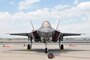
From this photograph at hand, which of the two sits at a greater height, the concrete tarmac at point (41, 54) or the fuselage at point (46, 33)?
the fuselage at point (46, 33)

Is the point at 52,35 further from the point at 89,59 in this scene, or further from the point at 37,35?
the point at 89,59

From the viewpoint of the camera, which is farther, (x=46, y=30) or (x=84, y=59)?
(x=46, y=30)

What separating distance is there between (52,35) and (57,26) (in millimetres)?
3830

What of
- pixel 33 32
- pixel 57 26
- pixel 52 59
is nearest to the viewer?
pixel 52 59

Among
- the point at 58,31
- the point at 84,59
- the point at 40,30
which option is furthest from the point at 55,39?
the point at 84,59

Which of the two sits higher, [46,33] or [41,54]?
[46,33]

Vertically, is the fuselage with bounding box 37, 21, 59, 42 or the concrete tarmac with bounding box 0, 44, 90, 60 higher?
the fuselage with bounding box 37, 21, 59, 42

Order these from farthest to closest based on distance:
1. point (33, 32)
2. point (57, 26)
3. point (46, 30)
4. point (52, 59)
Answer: point (57, 26) → point (33, 32) → point (46, 30) → point (52, 59)

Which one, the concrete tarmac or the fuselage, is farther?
the fuselage

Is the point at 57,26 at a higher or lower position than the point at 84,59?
higher

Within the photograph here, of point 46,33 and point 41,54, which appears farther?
point 46,33

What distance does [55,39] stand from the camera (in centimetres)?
2370

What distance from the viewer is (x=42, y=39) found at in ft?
72.4

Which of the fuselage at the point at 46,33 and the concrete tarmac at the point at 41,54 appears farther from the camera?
the fuselage at the point at 46,33
